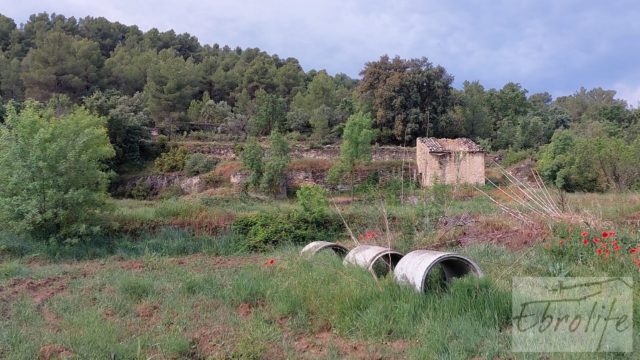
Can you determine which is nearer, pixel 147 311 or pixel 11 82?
pixel 147 311

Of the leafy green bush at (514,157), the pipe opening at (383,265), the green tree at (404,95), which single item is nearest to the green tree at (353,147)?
the green tree at (404,95)

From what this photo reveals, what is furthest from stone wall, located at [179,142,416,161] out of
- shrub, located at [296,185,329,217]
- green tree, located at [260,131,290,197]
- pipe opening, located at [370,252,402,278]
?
pipe opening, located at [370,252,402,278]

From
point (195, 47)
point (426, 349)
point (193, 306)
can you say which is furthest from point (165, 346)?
point (195, 47)

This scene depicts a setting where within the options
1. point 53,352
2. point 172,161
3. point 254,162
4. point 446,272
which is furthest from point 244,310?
point 172,161

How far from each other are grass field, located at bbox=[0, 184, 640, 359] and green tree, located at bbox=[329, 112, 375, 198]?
16036 millimetres

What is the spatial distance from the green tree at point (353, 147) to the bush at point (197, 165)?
302 inches

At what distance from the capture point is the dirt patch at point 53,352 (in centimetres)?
459

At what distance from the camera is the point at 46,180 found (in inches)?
473

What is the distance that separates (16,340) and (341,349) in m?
3.26

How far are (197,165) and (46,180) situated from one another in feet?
57.2

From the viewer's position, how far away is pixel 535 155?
30.9 metres

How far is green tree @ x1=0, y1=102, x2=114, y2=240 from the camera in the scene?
11852mm

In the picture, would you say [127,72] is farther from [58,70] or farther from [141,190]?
[141,190]

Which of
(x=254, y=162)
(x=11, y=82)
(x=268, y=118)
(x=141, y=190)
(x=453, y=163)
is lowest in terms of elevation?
(x=141, y=190)
